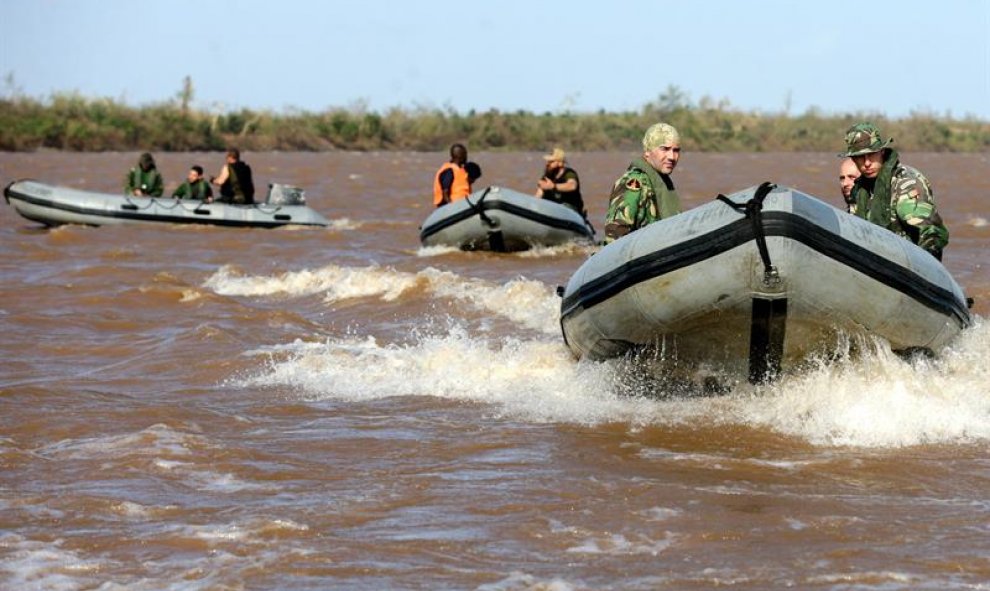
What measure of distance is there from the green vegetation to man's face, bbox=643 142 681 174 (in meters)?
41.8

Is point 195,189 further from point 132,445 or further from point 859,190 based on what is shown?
point 132,445

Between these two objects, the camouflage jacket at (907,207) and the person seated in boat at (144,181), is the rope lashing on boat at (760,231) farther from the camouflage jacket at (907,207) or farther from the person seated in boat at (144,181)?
the person seated in boat at (144,181)

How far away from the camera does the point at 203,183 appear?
2077 centimetres

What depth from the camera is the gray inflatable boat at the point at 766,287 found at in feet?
21.6

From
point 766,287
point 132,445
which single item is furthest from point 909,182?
point 132,445

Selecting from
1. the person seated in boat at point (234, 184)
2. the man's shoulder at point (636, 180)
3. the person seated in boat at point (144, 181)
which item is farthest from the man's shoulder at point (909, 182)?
the person seated in boat at point (144, 181)

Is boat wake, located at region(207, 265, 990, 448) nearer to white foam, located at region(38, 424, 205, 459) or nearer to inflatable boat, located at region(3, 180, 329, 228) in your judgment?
white foam, located at region(38, 424, 205, 459)

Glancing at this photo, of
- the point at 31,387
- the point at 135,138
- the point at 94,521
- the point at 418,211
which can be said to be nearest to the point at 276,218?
the point at 418,211

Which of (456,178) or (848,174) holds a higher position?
(848,174)

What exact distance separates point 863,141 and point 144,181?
14688 millimetres

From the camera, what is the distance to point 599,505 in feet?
18.7

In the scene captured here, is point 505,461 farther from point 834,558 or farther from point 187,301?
point 187,301

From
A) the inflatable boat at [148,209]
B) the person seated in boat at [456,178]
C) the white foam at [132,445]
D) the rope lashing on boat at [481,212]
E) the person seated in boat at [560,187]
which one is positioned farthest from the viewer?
the inflatable boat at [148,209]

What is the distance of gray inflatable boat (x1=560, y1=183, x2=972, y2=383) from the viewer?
658 centimetres
